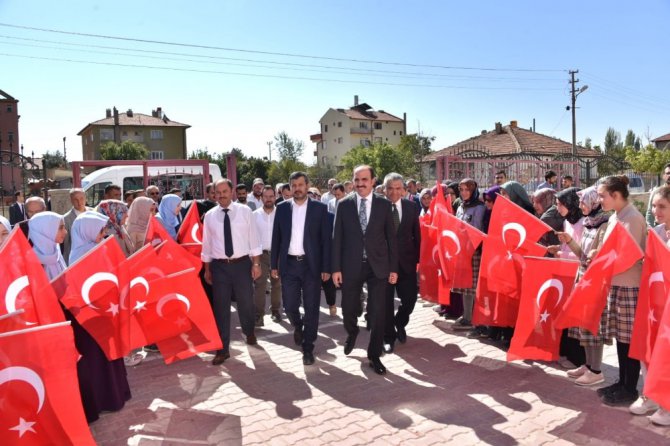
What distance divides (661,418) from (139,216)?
5.59 metres

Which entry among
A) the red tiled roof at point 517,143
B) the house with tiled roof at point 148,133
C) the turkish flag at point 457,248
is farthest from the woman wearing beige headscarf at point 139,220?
the house with tiled roof at point 148,133

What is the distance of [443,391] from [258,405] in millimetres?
1692

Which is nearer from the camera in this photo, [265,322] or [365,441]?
[365,441]

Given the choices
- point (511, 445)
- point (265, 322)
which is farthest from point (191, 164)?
point (511, 445)

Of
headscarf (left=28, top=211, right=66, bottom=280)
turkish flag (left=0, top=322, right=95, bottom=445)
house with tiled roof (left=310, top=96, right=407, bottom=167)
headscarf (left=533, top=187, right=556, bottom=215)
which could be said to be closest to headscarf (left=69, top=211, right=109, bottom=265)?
headscarf (left=28, top=211, right=66, bottom=280)

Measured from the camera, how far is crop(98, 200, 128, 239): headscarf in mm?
5914

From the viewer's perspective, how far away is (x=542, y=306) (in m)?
5.02

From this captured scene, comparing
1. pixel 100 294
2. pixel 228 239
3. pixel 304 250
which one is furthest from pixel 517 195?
pixel 100 294

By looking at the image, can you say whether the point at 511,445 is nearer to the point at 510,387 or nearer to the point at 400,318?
the point at 510,387

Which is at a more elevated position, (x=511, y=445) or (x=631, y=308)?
(x=631, y=308)

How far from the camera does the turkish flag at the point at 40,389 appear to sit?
3164 mm

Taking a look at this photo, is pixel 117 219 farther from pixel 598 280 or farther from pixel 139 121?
pixel 139 121

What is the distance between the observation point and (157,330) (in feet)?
16.9

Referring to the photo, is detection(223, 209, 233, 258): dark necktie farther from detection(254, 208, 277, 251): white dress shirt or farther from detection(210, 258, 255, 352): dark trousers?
detection(254, 208, 277, 251): white dress shirt
